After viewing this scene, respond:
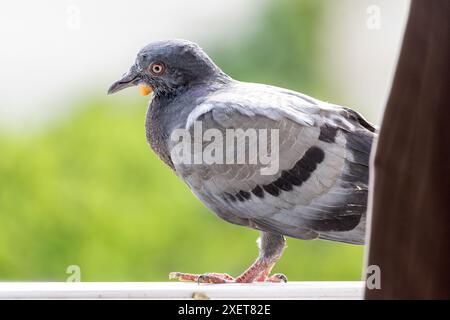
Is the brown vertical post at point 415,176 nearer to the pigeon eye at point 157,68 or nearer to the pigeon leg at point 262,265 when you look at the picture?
the pigeon leg at point 262,265

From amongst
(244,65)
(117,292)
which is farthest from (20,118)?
(117,292)

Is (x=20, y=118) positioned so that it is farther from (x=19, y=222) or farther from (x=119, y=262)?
(x=119, y=262)

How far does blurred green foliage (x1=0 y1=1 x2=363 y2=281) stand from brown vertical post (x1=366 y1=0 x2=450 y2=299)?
1930 mm

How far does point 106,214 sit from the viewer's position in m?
2.80

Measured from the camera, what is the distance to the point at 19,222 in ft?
9.34

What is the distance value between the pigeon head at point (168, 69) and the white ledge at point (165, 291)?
61cm

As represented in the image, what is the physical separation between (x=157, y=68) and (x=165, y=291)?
70 centimetres

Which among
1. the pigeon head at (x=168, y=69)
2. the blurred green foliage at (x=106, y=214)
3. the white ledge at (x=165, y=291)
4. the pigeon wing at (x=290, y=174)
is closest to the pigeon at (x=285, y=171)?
the pigeon wing at (x=290, y=174)

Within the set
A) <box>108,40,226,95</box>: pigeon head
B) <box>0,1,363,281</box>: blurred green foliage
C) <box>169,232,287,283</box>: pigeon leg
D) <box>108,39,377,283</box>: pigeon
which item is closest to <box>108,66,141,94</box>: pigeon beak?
<box>108,40,226,95</box>: pigeon head

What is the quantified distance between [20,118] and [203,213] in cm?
80

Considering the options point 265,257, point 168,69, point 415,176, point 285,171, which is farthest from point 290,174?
point 415,176

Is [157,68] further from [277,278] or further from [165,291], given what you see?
[165,291]

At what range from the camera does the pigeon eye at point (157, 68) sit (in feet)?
5.52

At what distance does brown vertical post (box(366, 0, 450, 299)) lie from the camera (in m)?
0.83
